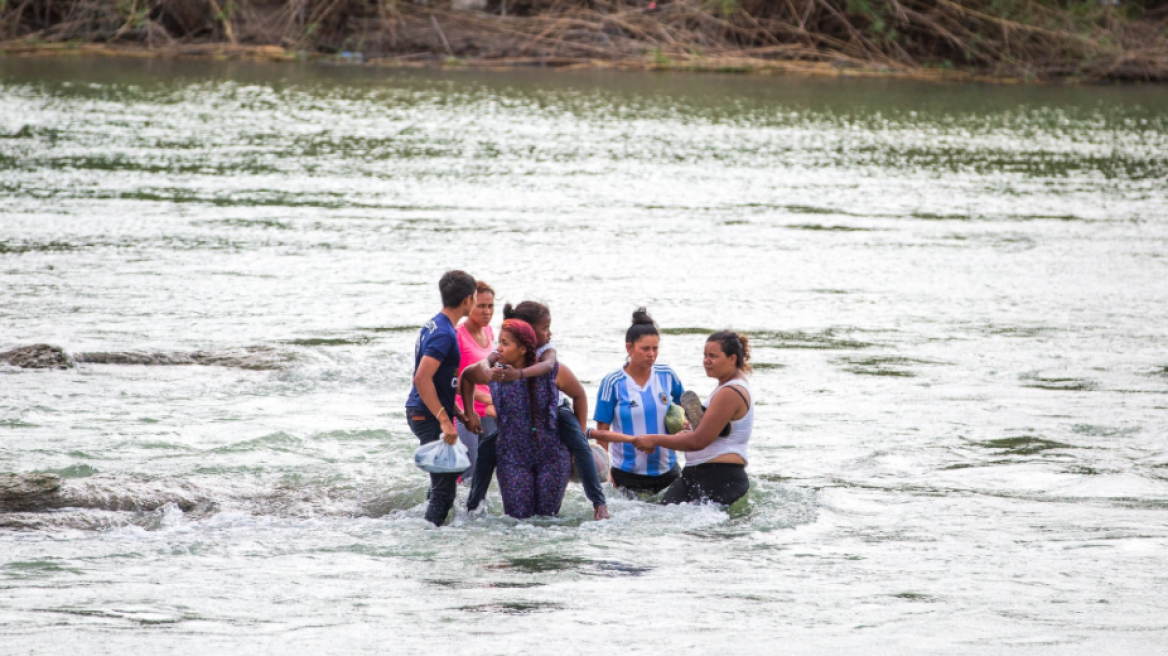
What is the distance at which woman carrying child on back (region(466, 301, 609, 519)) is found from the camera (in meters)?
6.78

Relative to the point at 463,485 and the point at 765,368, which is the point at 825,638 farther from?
the point at 765,368

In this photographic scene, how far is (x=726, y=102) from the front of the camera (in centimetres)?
2955

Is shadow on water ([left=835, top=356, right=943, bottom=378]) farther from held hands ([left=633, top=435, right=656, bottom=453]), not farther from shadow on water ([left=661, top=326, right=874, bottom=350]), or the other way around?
held hands ([left=633, top=435, right=656, bottom=453])

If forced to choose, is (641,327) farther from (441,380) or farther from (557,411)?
(441,380)

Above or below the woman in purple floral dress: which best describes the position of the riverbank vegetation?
above

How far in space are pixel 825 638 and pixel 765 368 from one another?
5748mm

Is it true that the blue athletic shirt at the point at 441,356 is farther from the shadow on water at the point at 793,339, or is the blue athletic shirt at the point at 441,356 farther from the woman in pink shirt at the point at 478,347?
the shadow on water at the point at 793,339

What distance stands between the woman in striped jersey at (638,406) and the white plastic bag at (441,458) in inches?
29.2

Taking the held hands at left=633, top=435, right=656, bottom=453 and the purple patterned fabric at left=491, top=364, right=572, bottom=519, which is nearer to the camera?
the purple patterned fabric at left=491, top=364, right=572, bottom=519

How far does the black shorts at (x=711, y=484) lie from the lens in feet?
24.1

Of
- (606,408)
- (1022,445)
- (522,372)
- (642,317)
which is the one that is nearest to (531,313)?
(522,372)

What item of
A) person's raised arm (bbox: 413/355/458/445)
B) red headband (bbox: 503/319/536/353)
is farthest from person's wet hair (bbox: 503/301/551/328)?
person's raised arm (bbox: 413/355/458/445)

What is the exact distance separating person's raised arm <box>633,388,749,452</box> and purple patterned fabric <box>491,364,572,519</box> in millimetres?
483

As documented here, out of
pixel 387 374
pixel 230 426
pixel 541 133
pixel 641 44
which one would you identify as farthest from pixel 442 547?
pixel 641 44
